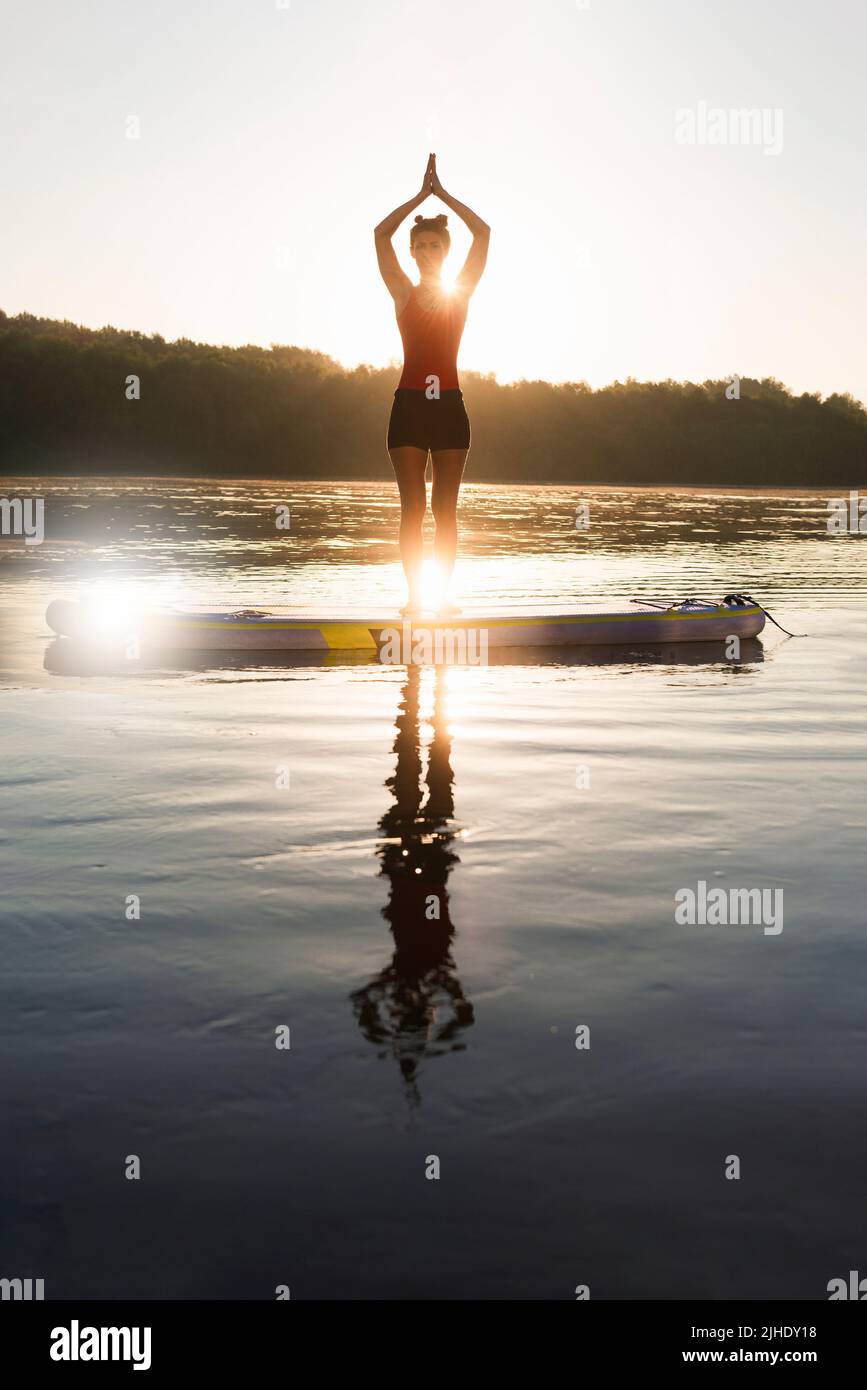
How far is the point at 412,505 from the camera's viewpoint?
9.64 m

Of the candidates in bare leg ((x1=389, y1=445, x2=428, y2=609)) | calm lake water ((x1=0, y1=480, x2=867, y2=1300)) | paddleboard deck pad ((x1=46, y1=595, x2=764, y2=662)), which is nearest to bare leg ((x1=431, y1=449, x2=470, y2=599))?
bare leg ((x1=389, y1=445, x2=428, y2=609))

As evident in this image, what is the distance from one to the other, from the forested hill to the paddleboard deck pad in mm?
72223

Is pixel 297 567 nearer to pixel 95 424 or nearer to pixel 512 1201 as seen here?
pixel 512 1201

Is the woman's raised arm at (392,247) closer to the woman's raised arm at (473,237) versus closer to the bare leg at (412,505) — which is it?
the woman's raised arm at (473,237)

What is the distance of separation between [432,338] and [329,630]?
2339 millimetres

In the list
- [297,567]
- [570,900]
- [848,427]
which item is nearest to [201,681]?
[570,900]

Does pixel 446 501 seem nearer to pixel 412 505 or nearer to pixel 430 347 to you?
pixel 412 505

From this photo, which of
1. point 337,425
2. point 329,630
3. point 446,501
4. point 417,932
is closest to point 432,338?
point 446,501

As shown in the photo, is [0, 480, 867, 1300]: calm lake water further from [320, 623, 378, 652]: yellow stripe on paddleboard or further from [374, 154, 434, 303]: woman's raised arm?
[374, 154, 434, 303]: woman's raised arm

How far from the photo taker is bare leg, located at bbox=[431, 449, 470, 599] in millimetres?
9391

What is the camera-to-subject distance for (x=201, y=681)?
29.3 feet

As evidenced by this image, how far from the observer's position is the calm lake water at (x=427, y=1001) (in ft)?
7.99

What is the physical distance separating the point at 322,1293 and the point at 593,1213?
1.78 feet
